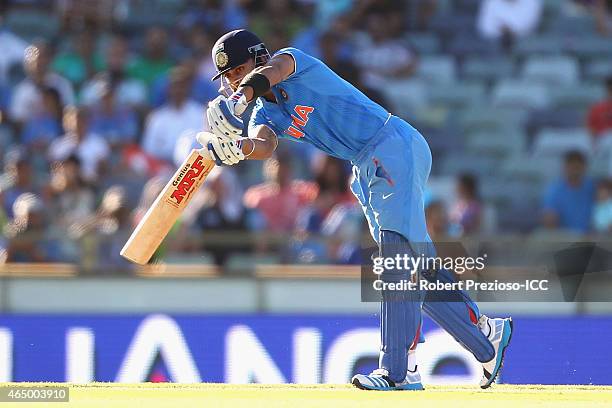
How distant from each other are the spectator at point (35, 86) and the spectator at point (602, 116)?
4816mm

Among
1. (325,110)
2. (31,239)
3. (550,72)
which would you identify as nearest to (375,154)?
(325,110)

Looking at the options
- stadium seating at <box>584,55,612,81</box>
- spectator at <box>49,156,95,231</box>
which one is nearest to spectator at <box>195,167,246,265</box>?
spectator at <box>49,156,95,231</box>

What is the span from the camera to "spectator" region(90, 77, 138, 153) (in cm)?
1159

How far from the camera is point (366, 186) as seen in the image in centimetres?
612

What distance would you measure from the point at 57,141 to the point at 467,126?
12.5 ft

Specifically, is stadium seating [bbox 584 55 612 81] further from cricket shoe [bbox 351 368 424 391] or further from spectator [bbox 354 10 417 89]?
cricket shoe [bbox 351 368 424 391]

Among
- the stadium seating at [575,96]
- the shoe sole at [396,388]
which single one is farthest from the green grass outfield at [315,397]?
the stadium seating at [575,96]

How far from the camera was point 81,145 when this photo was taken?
1134 centimetres

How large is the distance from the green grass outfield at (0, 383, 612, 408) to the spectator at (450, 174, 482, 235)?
3921mm

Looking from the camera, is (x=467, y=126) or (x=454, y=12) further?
(x=454, y=12)

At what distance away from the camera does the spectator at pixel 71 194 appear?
34.2 ft

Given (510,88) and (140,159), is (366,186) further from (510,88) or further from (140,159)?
(510,88)

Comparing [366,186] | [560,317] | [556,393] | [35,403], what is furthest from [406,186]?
[560,317]

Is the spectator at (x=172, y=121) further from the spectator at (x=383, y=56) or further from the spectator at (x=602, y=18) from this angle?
the spectator at (x=602, y=18)
